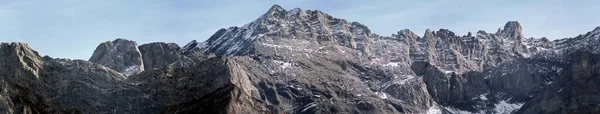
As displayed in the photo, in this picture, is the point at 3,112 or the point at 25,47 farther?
the point at 25,47

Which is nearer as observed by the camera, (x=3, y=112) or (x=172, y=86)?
(x=3, y=112)

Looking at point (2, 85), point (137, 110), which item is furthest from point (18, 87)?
point (137, 110)

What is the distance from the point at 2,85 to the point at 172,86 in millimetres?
28149

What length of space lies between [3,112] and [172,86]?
30475 mm

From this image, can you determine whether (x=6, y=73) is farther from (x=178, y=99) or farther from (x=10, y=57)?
(x=178, y=99)

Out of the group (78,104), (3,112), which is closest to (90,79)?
(78,104)

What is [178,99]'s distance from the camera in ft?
630

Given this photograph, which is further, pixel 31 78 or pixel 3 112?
pixel 31 78

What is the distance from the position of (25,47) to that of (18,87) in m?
12.3

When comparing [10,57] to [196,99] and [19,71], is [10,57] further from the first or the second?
[196,99]

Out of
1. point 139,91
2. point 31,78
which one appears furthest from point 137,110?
point 31,78

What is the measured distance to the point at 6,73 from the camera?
7244 inches

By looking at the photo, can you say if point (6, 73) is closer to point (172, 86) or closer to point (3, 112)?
point (3, 112)

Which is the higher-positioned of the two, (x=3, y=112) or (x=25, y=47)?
(x=25, y=47)
